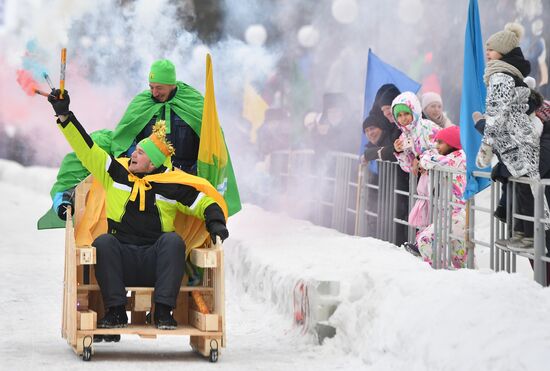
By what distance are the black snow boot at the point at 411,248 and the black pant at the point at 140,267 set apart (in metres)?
2.84

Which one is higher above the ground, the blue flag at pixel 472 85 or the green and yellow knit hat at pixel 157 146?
the blue flag at pixel 472 85

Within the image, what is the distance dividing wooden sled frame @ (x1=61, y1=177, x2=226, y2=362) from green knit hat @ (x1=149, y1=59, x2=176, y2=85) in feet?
2.89

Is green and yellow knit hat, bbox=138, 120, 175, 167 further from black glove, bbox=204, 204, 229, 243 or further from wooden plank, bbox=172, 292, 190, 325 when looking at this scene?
wooden plank, bbox=172, 292, 190, 325

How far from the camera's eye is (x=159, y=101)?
10.0 metres

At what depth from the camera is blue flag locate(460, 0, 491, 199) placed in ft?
33.1

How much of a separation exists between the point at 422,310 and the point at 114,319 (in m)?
2.16

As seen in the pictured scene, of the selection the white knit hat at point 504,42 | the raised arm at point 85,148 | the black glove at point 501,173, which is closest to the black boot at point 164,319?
the raised arm at point 85,148

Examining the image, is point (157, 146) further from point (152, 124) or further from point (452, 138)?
point (452, 138)

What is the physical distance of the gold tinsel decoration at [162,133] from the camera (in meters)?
9.34

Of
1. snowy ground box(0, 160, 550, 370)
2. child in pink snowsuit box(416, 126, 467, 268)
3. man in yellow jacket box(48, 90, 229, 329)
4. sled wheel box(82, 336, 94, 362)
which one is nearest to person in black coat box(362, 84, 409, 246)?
snowy ground box(0, 160, 550, 370)

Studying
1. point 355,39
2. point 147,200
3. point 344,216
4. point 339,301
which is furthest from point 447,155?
point 355,39

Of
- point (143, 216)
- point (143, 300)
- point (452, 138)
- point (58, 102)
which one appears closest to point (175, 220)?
point (143, 216)

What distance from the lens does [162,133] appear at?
935cm

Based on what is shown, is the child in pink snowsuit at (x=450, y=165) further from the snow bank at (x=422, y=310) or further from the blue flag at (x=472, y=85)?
the blue flag at (x=472, y=85)
